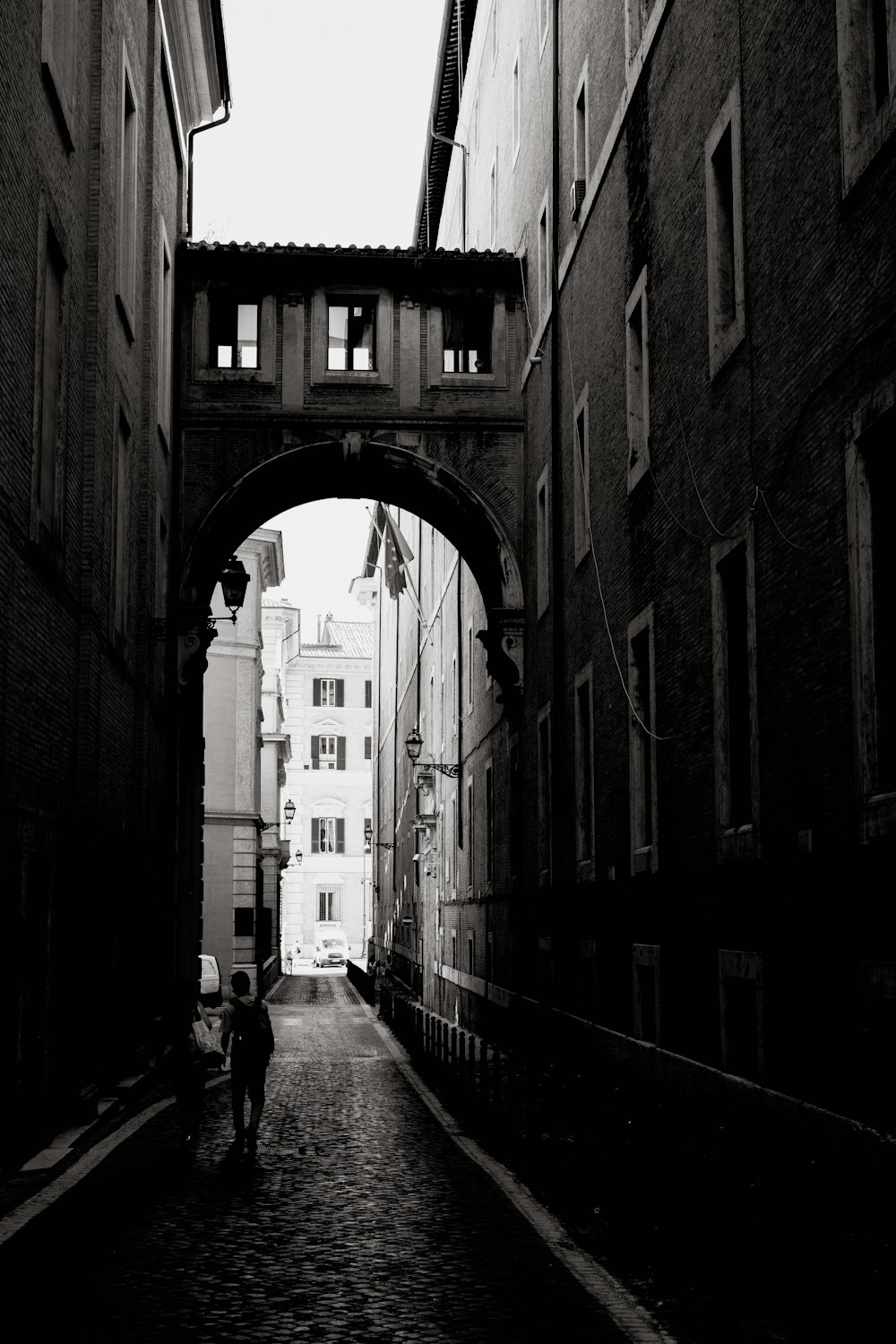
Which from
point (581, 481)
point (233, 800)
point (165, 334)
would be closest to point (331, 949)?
point (233, 800)

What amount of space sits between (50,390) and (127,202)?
6411 millimetres

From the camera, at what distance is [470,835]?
113 ft

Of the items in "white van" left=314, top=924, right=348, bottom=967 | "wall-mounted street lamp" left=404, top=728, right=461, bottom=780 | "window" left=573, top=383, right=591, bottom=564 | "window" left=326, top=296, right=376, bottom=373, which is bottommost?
"white van" left=314, top=924, right=348, bottom=967

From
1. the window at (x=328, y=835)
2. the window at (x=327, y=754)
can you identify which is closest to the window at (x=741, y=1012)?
the window at (x=328, y=835)

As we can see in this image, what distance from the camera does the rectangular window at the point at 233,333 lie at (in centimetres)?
2684

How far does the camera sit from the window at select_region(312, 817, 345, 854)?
84.9 metres

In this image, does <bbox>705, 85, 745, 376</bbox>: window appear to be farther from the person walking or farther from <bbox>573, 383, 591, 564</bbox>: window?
<bbox>573, 383, 591, 564</bbox>: window

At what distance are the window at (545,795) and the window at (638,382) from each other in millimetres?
6566

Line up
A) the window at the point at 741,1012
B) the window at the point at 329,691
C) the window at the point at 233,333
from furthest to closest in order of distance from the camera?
the window at the point at 329,691
the window at the point at 233,333
the window at the point at 741,1012

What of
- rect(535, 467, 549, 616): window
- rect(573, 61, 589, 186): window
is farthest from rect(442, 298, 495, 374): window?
rect(573, 61, 589, 186): window

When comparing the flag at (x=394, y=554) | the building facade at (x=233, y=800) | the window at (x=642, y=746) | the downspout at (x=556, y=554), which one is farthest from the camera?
the flag at (x=394, y=554)

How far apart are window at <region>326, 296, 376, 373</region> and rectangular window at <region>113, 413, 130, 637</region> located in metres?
7.59

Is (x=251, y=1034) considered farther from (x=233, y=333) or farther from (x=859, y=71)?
(x=233, y=333)

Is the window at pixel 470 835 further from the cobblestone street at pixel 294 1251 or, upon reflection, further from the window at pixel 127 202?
the cobblestone street at pixel 294 1251
